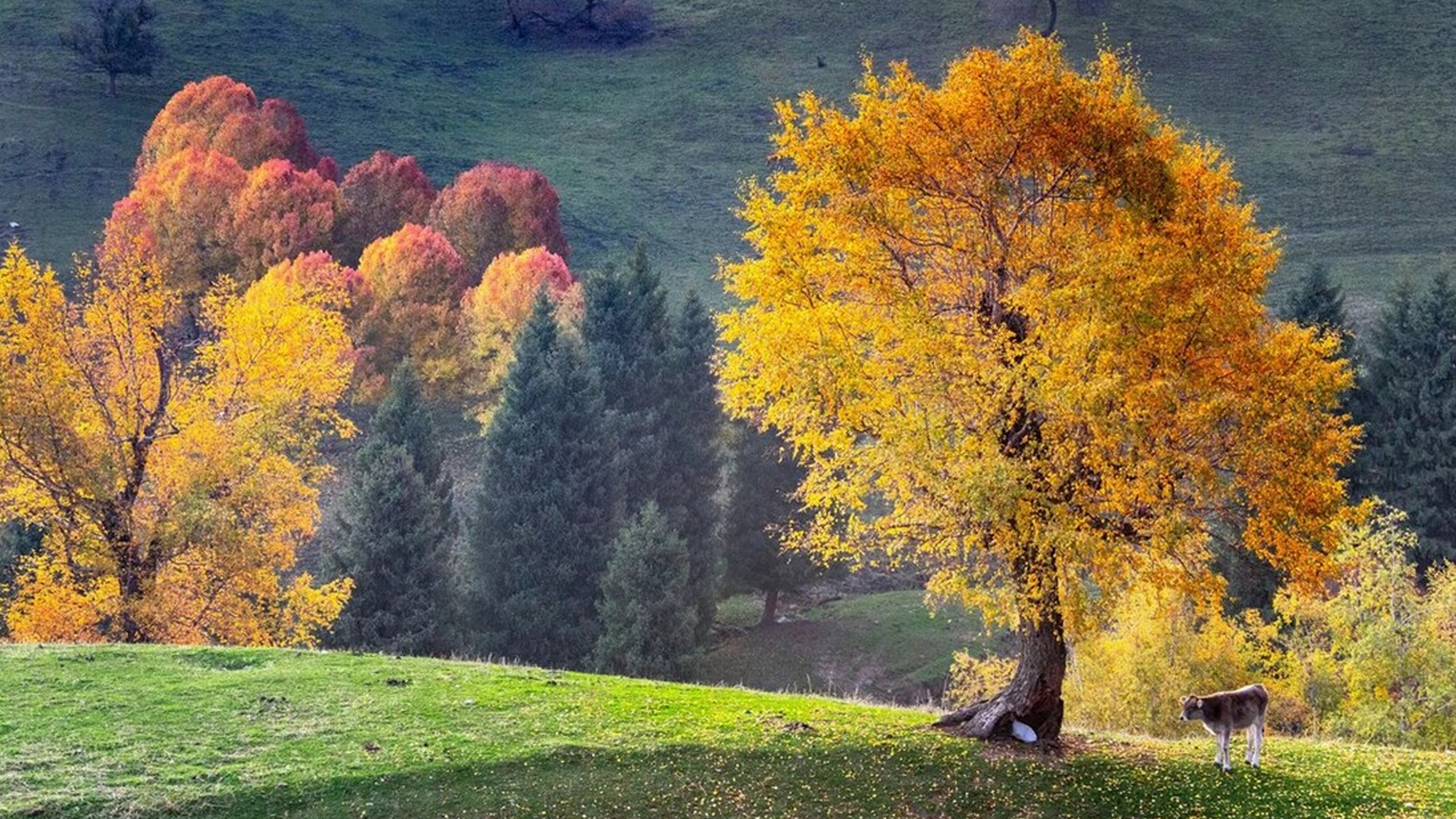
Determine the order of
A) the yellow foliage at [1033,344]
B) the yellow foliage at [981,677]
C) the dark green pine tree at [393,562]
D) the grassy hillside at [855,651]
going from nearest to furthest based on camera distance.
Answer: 1. the yellow foliage at [1033,344]
2. the yellow foliage at [981,677]
3. the dark green pine tree at [393,562]
4. the grassy hillside at [855,651]

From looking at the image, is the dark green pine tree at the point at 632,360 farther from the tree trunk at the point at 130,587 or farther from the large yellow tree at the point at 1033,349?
the large yellow tree at the point at 1033,349

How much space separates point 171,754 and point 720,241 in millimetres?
94111

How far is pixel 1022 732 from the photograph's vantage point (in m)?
21.1

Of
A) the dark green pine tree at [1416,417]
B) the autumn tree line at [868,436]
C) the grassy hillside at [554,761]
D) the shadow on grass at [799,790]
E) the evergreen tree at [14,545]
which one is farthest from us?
the dark green pine tree at [1416,417]

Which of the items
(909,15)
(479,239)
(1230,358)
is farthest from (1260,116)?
(1230,358)

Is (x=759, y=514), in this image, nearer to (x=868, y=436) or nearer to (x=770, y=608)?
(x=770, y=608)

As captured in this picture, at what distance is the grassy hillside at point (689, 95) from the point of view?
348ft

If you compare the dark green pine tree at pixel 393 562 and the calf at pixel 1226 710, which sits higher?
the calf at pixel 1226 710

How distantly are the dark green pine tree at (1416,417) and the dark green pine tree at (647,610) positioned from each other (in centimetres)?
3284

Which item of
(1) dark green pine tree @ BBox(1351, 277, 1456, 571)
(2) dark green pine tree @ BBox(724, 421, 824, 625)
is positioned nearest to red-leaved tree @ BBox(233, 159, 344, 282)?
(2) dark green pine tree @ BBox(724, 421, 824, 625)

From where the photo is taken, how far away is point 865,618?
2427 inches

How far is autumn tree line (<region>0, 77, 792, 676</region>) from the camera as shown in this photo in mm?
33906

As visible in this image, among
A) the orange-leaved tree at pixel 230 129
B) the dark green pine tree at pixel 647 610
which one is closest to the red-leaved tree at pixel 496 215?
the orange-leaved tree at pixel 230 129

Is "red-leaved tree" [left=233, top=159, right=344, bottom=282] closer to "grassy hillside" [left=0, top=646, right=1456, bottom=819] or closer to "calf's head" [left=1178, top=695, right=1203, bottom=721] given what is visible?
"grassy hillside" [left=0, top=646, right=1456, bottom=819]
